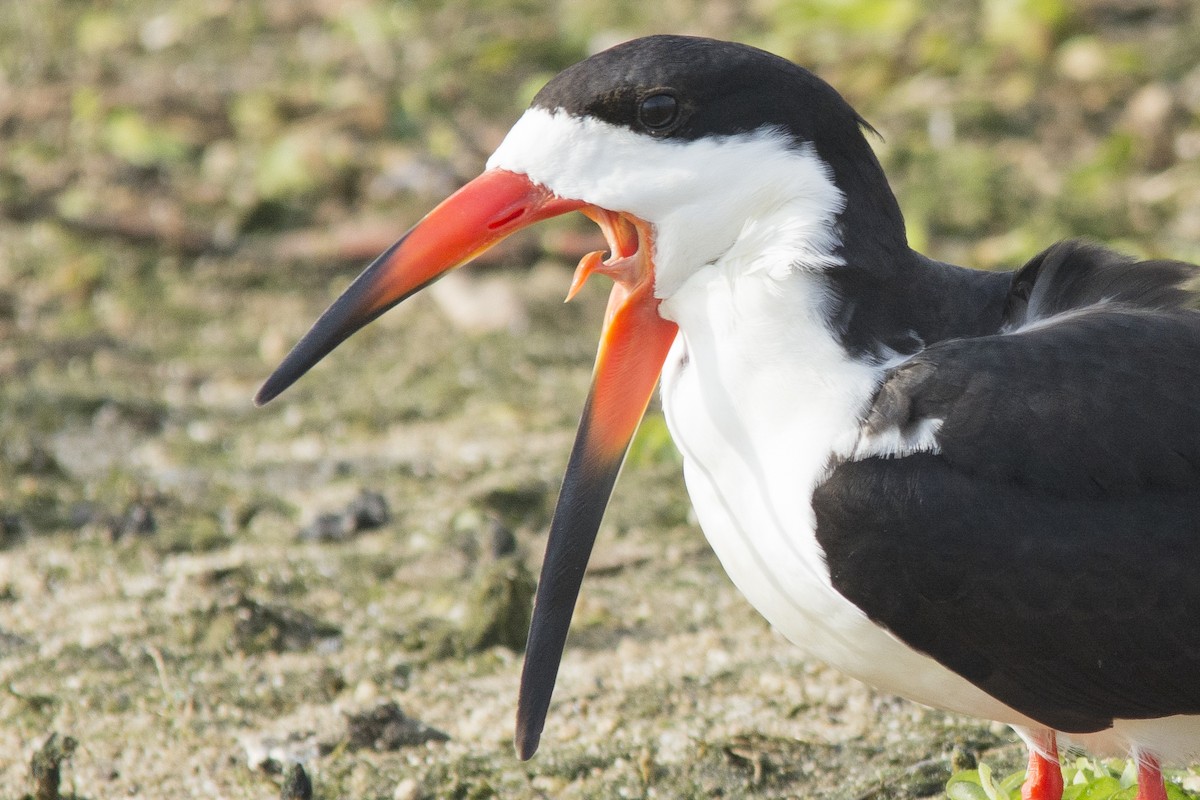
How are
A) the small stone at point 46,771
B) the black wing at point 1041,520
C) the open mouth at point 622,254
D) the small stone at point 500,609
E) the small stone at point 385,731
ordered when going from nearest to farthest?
the black wing at point 1041,520
the open mouth at point 622,254
the small stone at point 46,771
the small stone at point 385,731
the small stone at point 500,609

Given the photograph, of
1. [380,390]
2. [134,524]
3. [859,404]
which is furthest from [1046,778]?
[380,390]

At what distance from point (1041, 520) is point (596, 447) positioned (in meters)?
0.93

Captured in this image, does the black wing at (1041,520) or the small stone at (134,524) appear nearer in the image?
the black wing at (1041,520)

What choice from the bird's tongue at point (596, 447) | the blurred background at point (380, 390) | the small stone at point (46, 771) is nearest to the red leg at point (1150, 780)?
the blurred background at point (380, 390)

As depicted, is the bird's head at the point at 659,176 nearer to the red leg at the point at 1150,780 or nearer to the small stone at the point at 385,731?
the small stone at the point at 385,731

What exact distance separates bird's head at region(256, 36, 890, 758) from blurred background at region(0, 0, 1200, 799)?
42.1 inches

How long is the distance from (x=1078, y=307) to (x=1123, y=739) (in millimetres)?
907

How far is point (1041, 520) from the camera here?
297 centimetres

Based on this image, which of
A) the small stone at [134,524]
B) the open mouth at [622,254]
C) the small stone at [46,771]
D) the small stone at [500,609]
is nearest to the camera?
the open mouth at [622,254]

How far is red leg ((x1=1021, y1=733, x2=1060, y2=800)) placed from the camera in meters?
3.34

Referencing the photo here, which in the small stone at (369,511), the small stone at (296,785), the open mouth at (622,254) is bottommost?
the small stone at (296,785)

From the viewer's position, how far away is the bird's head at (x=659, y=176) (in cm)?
301

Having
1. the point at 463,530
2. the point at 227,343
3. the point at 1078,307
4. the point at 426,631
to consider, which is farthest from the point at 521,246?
the point at 1078,307

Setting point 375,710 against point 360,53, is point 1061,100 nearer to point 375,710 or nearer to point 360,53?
point 360,53
